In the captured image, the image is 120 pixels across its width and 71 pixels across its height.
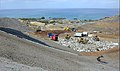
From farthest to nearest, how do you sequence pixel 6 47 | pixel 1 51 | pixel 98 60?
pixel 98 60
pixel 6 47
pixel 1 51

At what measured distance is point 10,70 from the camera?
14.1 m

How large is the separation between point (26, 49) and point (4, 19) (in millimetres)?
Result: 23686

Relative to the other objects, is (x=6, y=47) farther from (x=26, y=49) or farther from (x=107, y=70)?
(x=107, y=70)

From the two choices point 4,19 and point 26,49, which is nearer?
point 26,49

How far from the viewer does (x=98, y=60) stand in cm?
2886

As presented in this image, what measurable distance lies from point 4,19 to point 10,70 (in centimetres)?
3250

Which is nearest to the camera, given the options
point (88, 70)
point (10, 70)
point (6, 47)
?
point (10, 70)

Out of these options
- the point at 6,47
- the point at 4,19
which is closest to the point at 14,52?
the point at 6,47

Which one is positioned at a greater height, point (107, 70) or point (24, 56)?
point (24, 56)

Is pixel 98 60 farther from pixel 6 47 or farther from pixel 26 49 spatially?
pixel 6 47

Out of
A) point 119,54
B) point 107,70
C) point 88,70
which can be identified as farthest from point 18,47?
point 119,54

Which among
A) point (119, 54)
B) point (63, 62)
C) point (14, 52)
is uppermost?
point (14, 52)

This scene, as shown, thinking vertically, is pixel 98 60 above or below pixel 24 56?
below

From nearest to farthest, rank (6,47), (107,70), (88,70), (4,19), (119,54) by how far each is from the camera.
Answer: (6,47), (88,70), (107,70), (119,54), (4,19)
